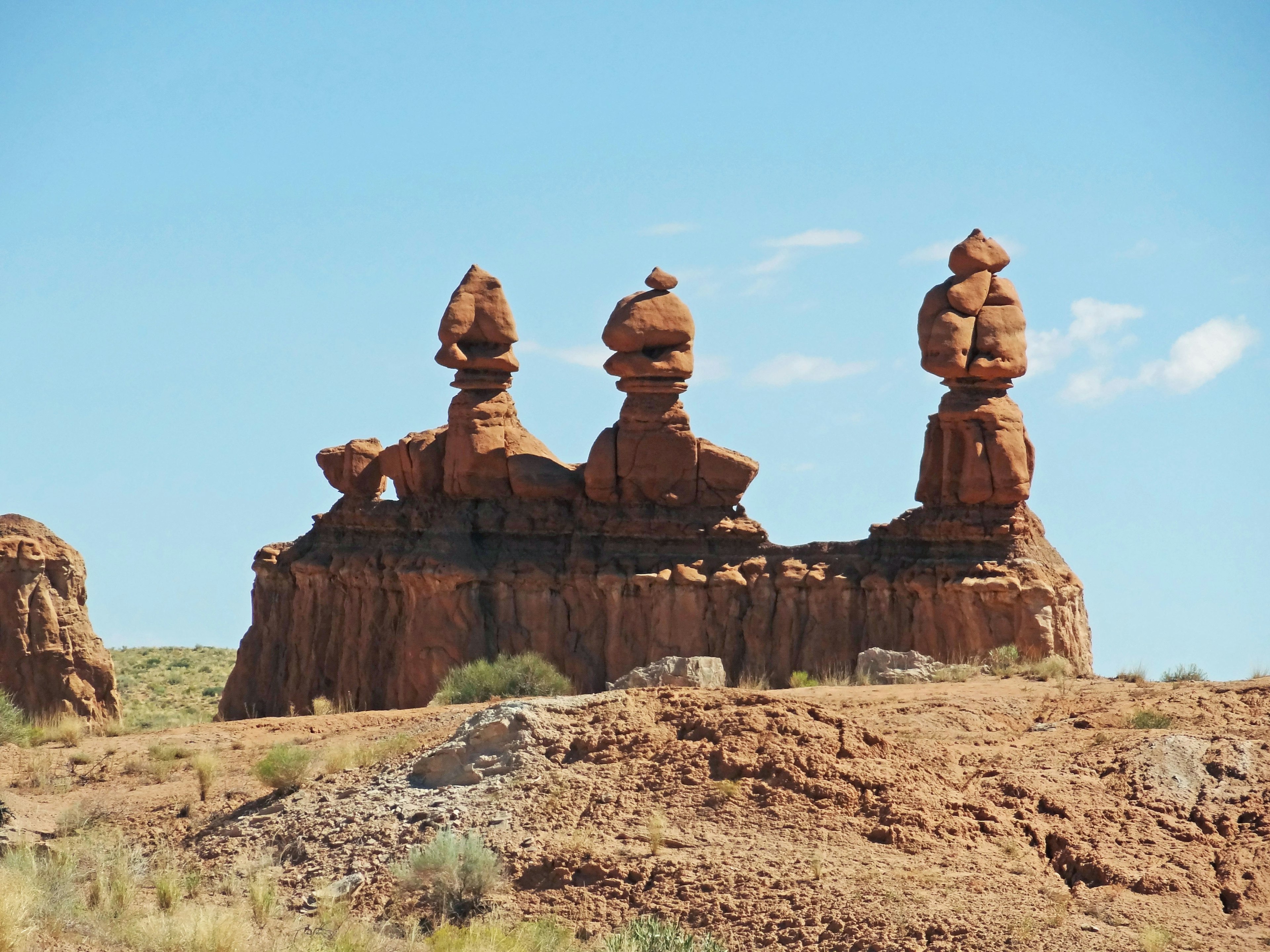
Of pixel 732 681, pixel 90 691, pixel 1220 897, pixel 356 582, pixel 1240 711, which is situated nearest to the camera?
pixel 1220 897

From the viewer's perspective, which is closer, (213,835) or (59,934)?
(59,934)

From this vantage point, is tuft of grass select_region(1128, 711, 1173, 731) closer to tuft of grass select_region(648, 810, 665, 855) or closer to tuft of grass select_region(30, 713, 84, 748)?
tuft of grass select_region(648, 810, 665, 855)

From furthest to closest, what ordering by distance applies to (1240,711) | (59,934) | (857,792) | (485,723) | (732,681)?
(732,681), (1240,711), (485,723), (857,792), (59,934)

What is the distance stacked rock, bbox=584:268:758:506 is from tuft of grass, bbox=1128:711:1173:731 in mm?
19694

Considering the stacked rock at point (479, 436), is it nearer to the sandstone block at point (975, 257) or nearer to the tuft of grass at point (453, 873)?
the sandstone block at point (975, 257)

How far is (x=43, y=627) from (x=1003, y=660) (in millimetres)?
14635

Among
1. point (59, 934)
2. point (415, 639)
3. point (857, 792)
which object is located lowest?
point (59, 934)

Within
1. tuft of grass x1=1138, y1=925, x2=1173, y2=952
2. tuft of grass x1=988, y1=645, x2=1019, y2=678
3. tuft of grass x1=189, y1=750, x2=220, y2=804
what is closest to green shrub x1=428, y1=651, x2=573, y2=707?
tuft of grass x1=988, y1=645, x2=1019, y2=678

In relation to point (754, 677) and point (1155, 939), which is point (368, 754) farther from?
point (754, 677)

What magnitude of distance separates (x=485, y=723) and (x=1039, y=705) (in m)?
6.80

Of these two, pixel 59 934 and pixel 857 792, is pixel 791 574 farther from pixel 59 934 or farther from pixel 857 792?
pixel 59 934

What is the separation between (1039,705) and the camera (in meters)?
21.9

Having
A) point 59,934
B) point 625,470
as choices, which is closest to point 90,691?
point 625,470

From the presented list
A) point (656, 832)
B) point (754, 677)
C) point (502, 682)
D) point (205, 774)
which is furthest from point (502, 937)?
point (754, 677)
